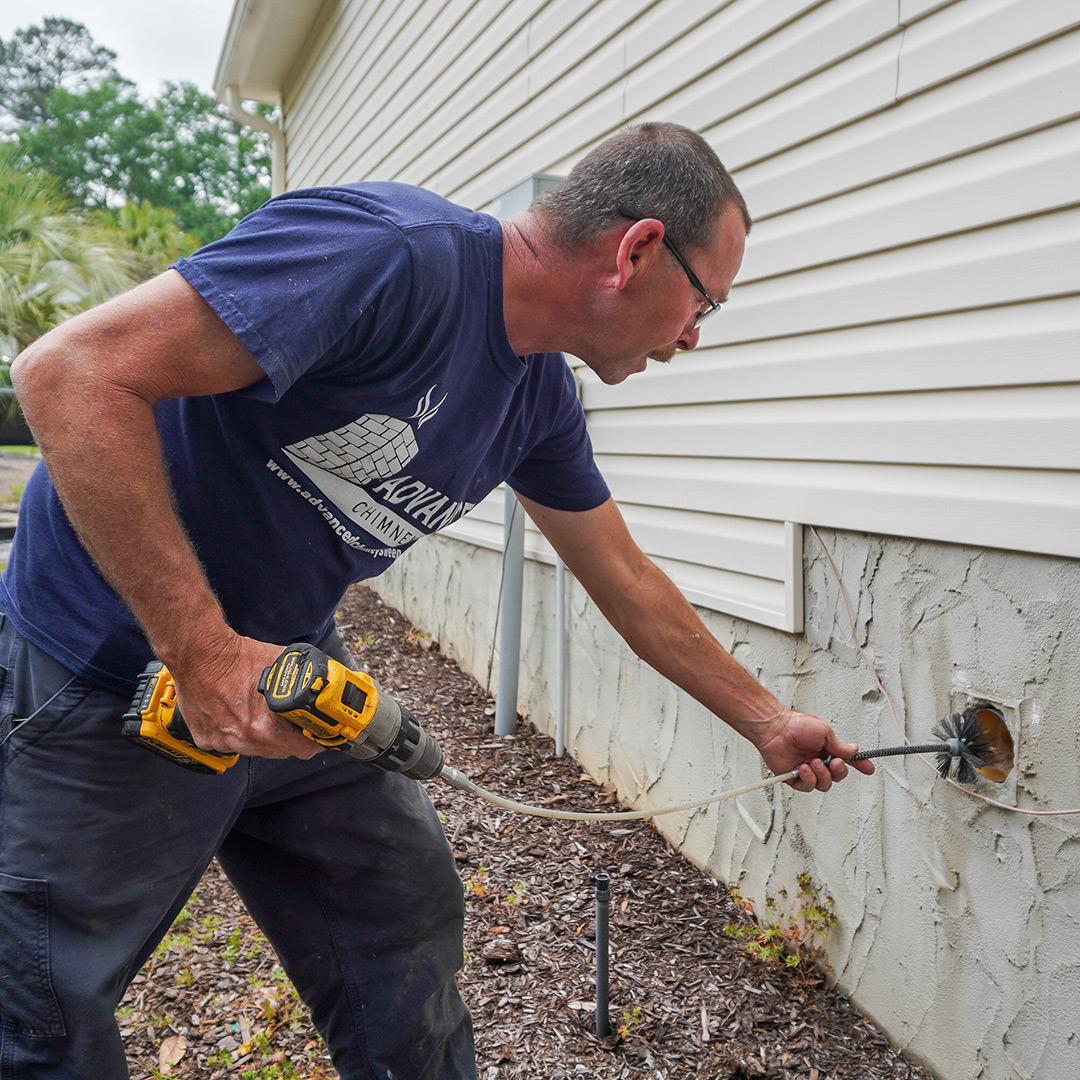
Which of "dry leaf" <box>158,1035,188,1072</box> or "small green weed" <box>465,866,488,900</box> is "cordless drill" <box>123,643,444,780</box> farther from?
"small green weed" <box>465,866,488,900</box>

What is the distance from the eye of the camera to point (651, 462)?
3.73 meters

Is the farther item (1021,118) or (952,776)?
(952,776)

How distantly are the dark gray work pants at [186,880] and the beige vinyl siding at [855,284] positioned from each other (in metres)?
1.40

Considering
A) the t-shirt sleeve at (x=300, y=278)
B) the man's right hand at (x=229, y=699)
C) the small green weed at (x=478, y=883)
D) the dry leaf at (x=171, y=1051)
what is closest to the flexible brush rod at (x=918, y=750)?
the man's right hand at (x=229, y=699)

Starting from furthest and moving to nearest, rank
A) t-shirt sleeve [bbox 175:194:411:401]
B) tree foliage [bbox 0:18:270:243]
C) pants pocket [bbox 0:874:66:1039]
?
tree foliage [bbox 0:18:270:243] → pants pocket [bbox 0:874:66:1039] → t-shirt sleeve [bbox 175:194:411:401]

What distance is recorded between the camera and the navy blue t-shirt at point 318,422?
4.91 ft

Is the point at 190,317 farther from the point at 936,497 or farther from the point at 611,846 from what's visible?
the point at 611,846

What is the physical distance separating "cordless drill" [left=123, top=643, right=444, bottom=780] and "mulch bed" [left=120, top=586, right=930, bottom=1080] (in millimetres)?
1368

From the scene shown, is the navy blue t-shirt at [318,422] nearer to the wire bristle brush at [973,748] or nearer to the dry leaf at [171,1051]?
the wire bristle brush at [973,748]

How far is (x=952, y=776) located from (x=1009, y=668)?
32cm

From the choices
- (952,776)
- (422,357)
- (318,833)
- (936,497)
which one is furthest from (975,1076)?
(422,357)

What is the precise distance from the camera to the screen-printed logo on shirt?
5.80 feet

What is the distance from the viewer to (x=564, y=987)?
2.92 m

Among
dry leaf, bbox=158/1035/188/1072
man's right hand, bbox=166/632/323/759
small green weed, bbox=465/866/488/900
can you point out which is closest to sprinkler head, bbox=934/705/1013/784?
man's right hand, bbox=166/632/323/759
